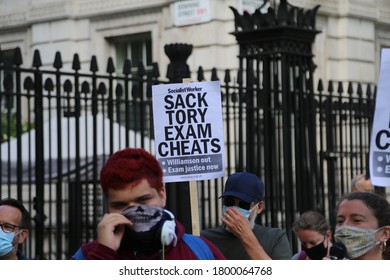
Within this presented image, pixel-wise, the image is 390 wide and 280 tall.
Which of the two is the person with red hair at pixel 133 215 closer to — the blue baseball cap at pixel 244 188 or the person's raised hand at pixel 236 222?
the person's raised hand at pixel 236 222

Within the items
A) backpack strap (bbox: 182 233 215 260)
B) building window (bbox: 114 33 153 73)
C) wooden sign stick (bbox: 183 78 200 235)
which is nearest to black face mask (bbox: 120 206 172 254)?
backpack strap (bbox: 182 233 215 260)

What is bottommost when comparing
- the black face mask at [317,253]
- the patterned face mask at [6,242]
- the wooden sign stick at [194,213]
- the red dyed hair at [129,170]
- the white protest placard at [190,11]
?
the black face mask at [317,253]

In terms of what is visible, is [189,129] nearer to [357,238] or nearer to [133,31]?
[357,238]

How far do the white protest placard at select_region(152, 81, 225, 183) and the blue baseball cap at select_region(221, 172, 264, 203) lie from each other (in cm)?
73

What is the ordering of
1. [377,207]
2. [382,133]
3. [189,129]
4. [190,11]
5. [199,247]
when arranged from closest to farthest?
[199,247] → [377,207] → [189,129] → [382,133] → [190,11]

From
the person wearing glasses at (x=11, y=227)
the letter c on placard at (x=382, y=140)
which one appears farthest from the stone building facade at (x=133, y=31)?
the person wearing glasses at (x=11, y=227)

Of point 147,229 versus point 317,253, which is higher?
point 147,229

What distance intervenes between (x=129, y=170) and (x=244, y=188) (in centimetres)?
193

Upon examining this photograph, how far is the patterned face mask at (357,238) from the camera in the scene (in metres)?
5.21

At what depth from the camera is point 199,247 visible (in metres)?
4.12

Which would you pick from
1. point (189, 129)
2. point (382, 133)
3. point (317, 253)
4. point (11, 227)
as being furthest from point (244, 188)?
point (382, 133)

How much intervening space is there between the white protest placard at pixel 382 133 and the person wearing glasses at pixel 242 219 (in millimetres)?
1044

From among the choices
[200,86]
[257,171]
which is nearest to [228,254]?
[200,86]
